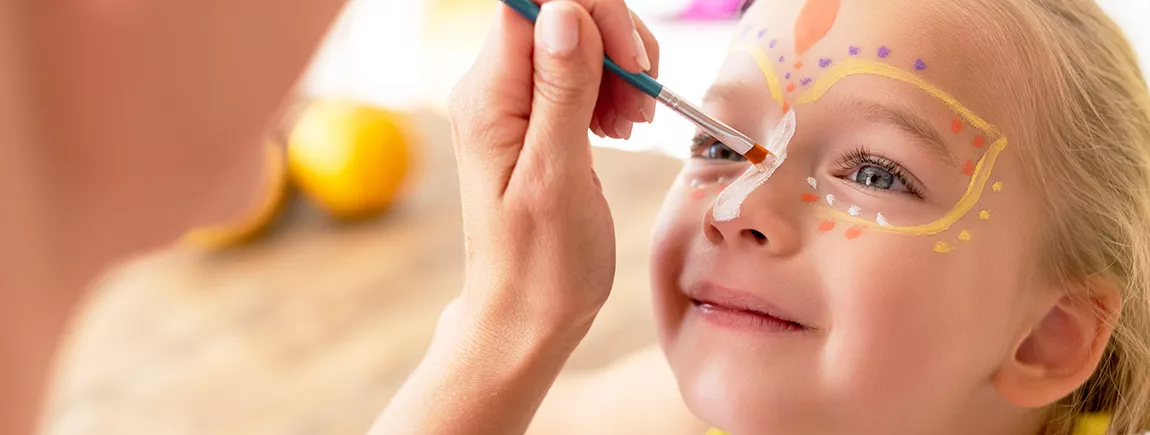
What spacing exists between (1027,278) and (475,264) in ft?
1.64

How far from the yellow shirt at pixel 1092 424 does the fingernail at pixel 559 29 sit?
2.35ft

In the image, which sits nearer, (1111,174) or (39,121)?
(39,121)

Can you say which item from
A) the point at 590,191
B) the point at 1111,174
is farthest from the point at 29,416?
the point at 1111,174

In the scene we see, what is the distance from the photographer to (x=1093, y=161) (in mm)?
1013

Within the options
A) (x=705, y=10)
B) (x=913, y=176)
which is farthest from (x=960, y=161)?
(x=705, y=10)

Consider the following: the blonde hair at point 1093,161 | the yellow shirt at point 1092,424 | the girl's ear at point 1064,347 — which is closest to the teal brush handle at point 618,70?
the blonde hair at point 1093,161

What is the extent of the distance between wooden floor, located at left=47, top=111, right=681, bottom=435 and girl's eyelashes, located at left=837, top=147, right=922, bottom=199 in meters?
0.83

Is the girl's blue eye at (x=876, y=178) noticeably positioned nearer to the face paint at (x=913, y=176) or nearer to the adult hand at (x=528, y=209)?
the face paint at (x=913, y=176)

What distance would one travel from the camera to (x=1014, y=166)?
950mm

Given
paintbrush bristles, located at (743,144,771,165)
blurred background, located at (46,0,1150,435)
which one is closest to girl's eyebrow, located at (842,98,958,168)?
paintbrush bristles, located at (743,144,771,165)

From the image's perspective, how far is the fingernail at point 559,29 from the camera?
0.77 metres

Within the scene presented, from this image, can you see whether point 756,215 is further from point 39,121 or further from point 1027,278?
point 39,121

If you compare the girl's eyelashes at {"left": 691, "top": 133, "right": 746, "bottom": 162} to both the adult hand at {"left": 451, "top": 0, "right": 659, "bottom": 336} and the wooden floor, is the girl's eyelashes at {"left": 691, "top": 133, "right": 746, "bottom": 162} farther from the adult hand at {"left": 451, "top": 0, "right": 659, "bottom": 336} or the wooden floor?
the wooden floor

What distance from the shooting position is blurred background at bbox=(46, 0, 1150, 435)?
68.9 inches
